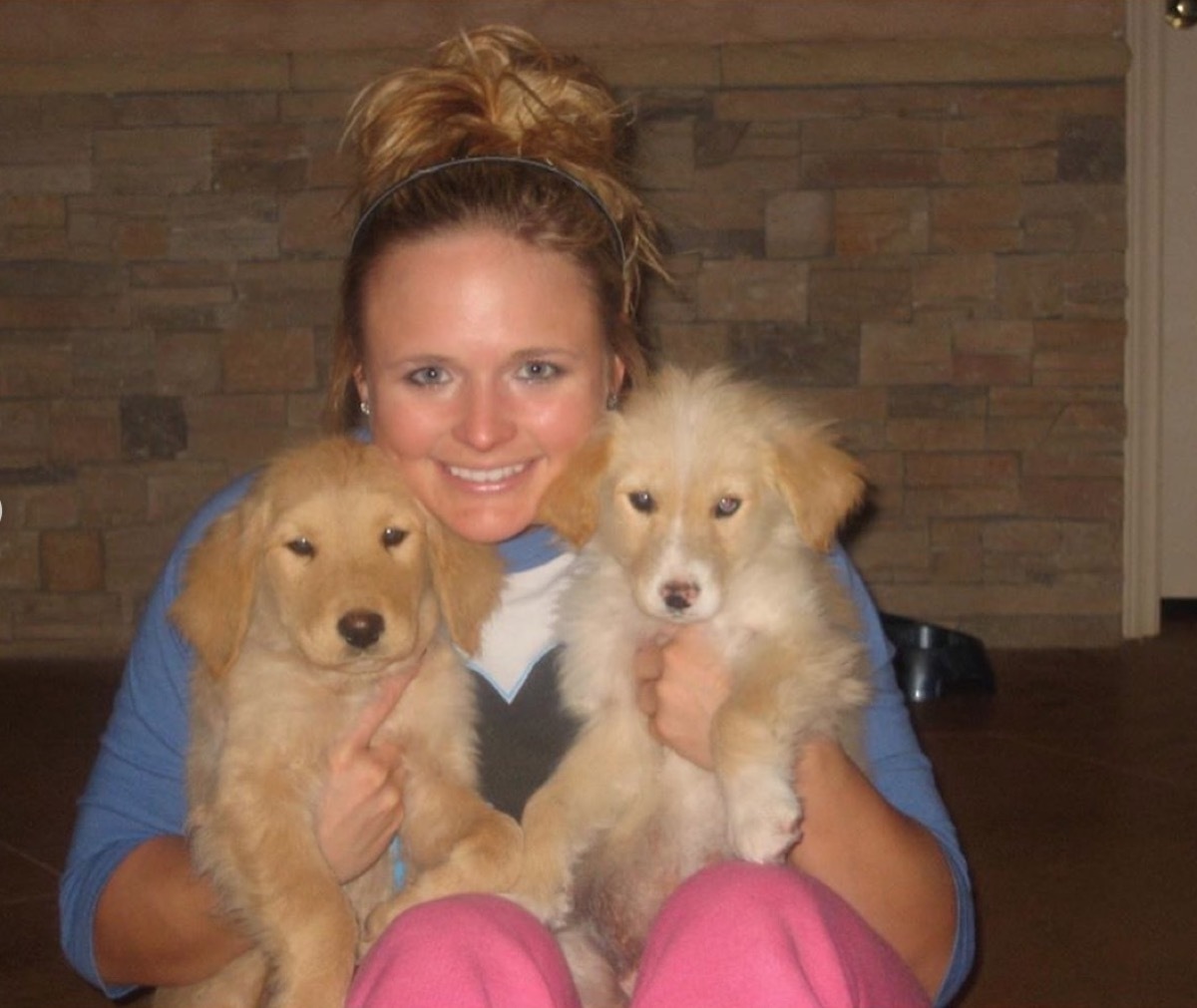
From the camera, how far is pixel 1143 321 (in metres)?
5.02

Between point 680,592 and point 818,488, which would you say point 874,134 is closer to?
point 818,488

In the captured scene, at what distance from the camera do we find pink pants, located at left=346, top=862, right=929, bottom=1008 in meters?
1.46

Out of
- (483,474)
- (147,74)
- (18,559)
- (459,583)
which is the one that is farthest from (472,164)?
(18,559)

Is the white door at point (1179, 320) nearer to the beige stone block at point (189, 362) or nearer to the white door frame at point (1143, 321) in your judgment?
the white door frame at point (1143, 321)

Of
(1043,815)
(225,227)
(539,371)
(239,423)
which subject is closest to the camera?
(539,371)

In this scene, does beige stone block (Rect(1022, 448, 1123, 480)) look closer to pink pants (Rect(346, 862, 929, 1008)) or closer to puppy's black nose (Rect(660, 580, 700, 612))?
puppy's black nose (Rect(660, 580, 700, 612))

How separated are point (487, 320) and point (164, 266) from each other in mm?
3430

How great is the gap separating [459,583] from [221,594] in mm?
275

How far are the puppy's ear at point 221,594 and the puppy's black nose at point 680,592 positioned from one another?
48cm

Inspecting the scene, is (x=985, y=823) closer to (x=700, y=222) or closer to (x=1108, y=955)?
(x=1108, y=955)

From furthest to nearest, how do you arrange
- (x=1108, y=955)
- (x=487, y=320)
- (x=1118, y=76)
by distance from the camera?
(x=1118, y=76)
(x=1108, y=955)
(x=487, y=320)

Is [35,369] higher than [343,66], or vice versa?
[343,66]

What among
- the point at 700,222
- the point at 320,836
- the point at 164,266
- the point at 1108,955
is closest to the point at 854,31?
the point at 700,222

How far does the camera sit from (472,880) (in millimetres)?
1713
